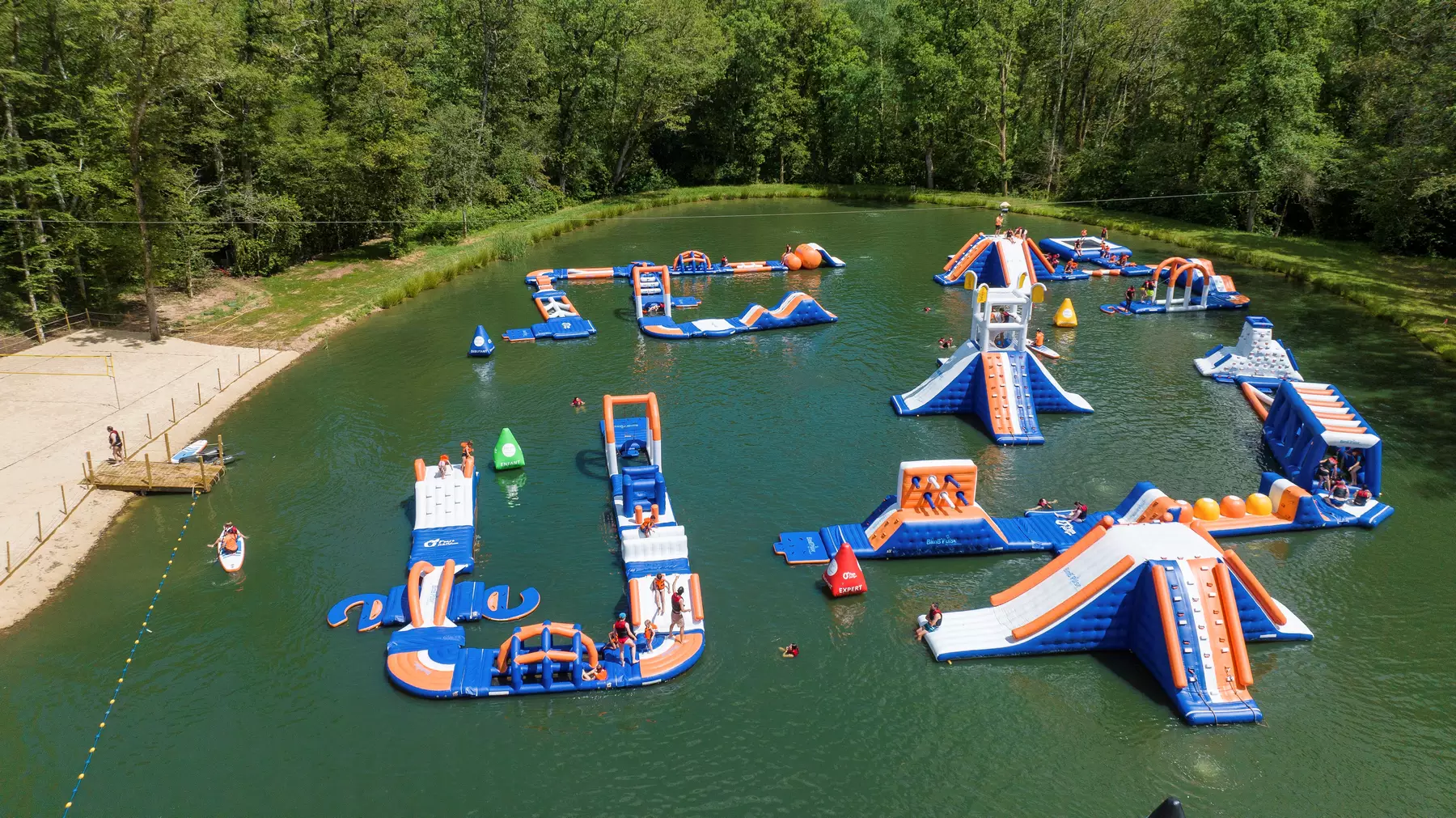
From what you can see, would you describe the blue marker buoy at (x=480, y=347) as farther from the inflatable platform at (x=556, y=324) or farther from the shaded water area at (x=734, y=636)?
the inflatable platform at (x=556, y=324)


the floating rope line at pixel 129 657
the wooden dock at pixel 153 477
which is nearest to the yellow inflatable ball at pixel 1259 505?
the floating rope line at pixel 129 657

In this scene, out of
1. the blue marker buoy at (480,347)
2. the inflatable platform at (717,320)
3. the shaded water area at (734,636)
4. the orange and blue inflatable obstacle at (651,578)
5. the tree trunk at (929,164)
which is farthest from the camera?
the tree trunk at (929,164)

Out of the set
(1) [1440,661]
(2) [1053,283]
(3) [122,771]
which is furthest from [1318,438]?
(3) [122,771]

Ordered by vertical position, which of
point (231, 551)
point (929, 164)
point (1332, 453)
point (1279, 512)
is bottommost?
point (1279, 512)

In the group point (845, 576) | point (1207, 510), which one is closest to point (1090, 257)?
point (1207, 510)

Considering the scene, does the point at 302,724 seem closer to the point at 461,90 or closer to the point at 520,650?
the point at 520,650

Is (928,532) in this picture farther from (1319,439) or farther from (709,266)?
(709,266)

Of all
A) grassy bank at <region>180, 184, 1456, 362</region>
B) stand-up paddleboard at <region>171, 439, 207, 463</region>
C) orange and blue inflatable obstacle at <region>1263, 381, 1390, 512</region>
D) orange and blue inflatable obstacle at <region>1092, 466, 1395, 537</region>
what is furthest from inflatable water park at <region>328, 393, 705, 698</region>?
grassy bank at <region>180, 184, 1456, 362</region>
